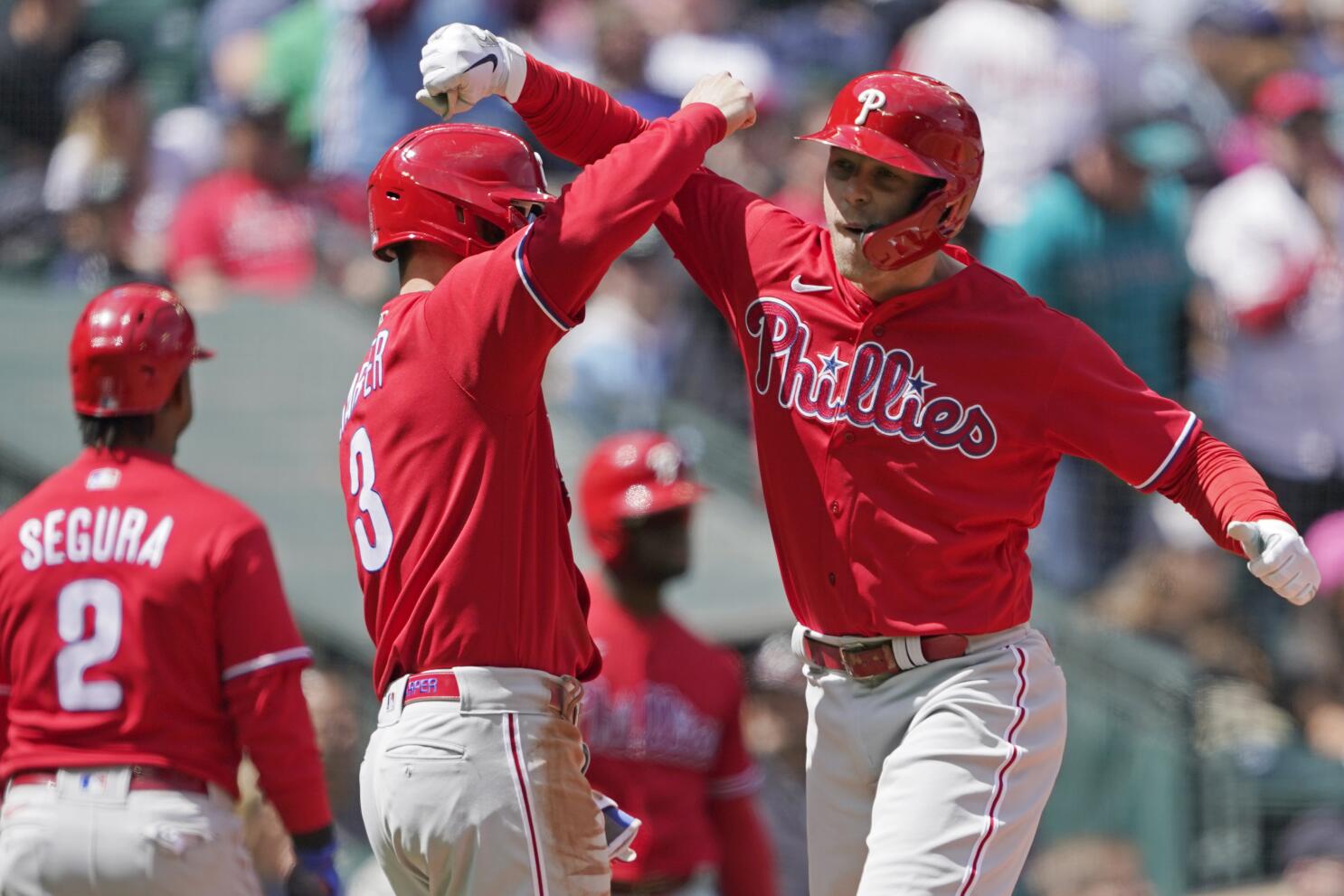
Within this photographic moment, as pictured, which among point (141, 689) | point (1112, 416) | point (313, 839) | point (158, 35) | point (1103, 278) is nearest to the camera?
point (1112, 416)

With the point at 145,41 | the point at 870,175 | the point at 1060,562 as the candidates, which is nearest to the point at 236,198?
the point at 145,41

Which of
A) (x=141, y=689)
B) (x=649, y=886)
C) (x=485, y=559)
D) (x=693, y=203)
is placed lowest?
(x=649, y=886)

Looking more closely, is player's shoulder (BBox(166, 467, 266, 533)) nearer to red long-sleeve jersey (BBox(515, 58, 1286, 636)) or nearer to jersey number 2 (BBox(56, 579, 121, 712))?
jersey number 2 (BBox(56, 579, 121, 712))

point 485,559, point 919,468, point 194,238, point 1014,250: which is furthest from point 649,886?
point 194,238

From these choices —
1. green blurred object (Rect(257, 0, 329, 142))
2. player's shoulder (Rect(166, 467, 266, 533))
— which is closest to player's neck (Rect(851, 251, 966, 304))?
player's shoulder (Rect(166, 467, 266, 533))

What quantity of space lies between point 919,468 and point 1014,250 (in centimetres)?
390

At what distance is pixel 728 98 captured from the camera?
12.5ft

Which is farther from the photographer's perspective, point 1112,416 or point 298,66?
point 298,66

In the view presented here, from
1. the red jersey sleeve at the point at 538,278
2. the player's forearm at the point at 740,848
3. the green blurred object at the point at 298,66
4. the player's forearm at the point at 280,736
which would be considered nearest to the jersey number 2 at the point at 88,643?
the player's forearm at the point at 280,736

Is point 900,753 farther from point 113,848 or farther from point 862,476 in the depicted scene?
point 113,848

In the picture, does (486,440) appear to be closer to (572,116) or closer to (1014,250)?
(572,116)

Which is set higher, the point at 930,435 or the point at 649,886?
the point at 930,435

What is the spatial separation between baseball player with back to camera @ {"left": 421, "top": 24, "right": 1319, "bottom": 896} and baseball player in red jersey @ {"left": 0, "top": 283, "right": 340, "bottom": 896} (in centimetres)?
113

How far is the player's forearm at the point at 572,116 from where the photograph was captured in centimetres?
379
